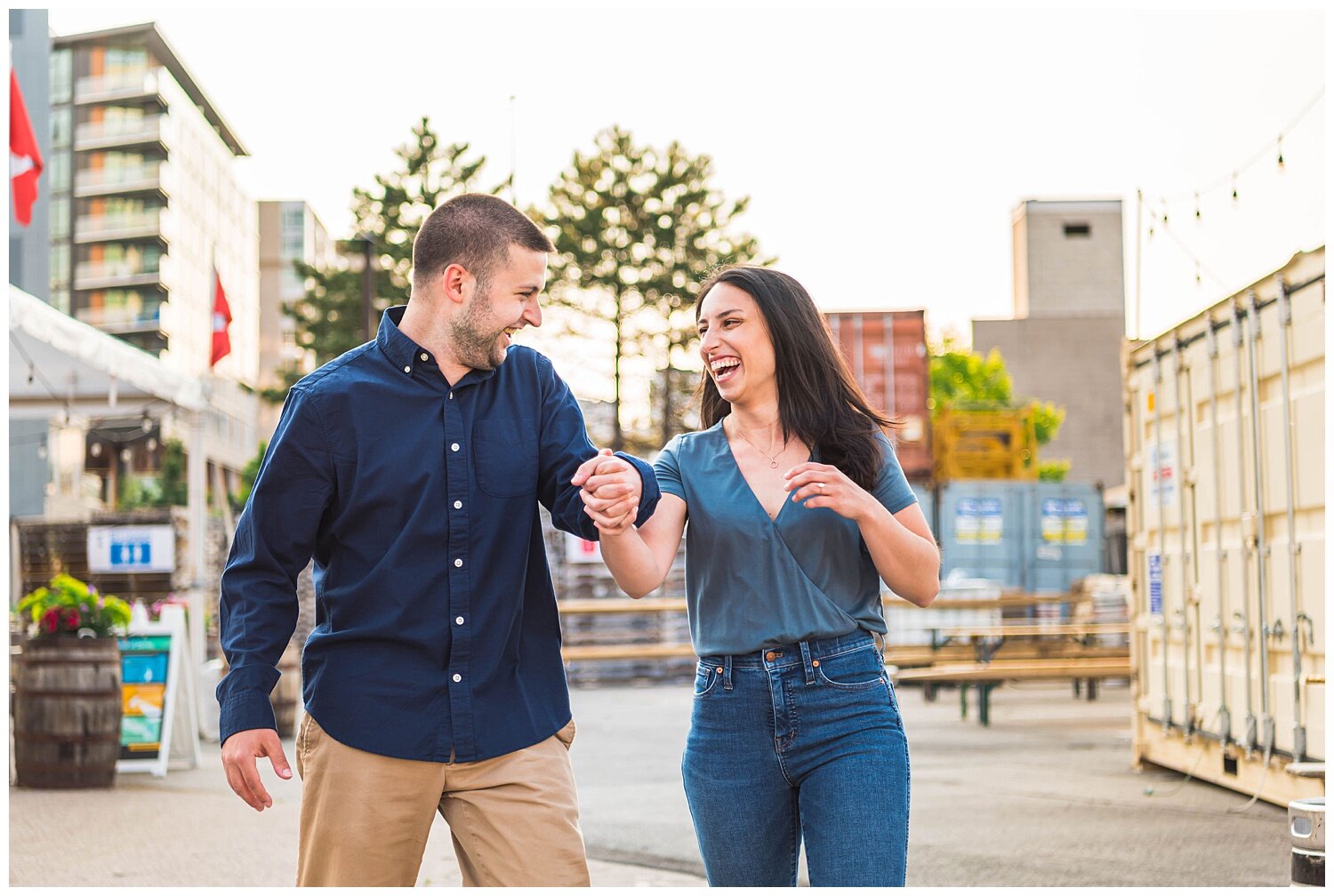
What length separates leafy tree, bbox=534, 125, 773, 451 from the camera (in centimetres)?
3484

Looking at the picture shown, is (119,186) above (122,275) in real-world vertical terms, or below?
above

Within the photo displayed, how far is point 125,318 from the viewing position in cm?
7688

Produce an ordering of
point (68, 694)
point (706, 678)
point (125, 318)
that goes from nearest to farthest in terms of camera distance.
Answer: point (706, 678)
point (68, 694)
point (125, 318)

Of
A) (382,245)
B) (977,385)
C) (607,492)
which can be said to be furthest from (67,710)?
(977,385)

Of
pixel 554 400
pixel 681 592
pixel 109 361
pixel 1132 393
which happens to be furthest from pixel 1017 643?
pixel 554 400

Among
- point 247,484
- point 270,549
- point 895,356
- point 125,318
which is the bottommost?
point 270,549

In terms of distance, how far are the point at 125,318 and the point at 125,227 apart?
15.8 ft

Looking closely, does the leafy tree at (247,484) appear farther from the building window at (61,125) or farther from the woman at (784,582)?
the building window at (61,125)

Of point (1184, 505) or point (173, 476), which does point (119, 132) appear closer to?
point (173, 476)

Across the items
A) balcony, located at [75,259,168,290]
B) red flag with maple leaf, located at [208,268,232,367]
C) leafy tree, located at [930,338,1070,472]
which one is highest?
balcony, located at [75,259,168,290]

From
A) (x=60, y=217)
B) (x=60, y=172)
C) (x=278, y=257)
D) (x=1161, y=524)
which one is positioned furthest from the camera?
(x=278, y=257)

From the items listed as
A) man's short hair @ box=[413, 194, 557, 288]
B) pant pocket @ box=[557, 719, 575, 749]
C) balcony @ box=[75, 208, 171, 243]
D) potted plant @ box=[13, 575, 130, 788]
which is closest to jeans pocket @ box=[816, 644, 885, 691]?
pant pocket @ box=[557, 719, 575, 749]

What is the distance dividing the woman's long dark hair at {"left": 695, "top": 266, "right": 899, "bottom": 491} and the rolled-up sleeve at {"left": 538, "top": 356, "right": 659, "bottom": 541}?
40 cm

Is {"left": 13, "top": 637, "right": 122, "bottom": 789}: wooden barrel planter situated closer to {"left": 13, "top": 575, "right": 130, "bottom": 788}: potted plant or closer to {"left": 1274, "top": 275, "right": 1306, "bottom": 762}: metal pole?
{"left": 13, "top": 575, "right": 130, "bottom": 788}: potted plant
